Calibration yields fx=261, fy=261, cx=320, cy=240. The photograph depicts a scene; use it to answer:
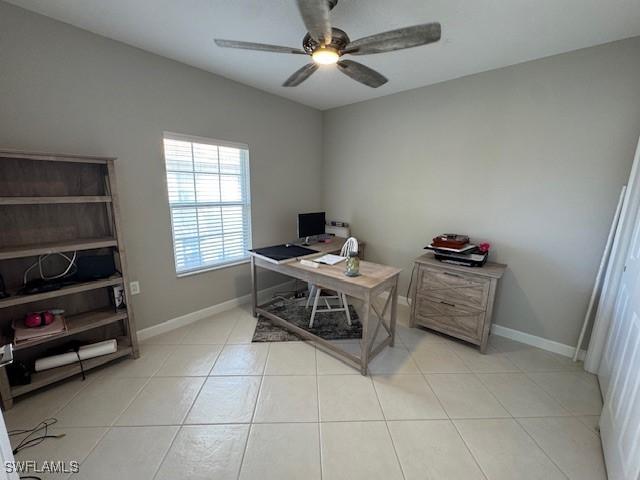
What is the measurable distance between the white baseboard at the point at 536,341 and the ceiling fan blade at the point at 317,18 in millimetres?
2916

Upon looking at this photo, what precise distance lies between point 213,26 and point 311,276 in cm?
198

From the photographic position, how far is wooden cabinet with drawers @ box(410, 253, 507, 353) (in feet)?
7.50

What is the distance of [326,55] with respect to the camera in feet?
4.98

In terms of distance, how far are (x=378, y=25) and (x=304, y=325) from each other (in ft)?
8.61

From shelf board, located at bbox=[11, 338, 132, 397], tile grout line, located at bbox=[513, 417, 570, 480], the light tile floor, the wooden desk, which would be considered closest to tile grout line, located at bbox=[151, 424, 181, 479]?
the light tile floor

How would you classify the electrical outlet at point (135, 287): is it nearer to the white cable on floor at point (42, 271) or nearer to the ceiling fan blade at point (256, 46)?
the white cable on floor at point (42, 271)

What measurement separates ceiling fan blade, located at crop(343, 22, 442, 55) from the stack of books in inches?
68.1

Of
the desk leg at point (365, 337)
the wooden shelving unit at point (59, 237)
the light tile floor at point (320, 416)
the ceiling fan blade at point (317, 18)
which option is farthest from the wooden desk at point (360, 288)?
the ceiling fan blade at point (317, 18)

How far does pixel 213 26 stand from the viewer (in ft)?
5.96

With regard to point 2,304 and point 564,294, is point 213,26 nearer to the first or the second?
point 2,304

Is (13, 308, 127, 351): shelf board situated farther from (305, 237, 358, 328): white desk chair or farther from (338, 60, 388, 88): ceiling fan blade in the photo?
(338, 60, 388, 88): ceiling fan blade

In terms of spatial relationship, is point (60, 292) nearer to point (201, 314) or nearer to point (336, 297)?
point (201, 314)

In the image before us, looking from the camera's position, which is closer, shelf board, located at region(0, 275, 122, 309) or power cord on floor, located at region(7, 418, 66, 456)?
power cord on floor, located at region(7, 418, 66, 456)

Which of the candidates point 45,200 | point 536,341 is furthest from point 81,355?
point 536,341
